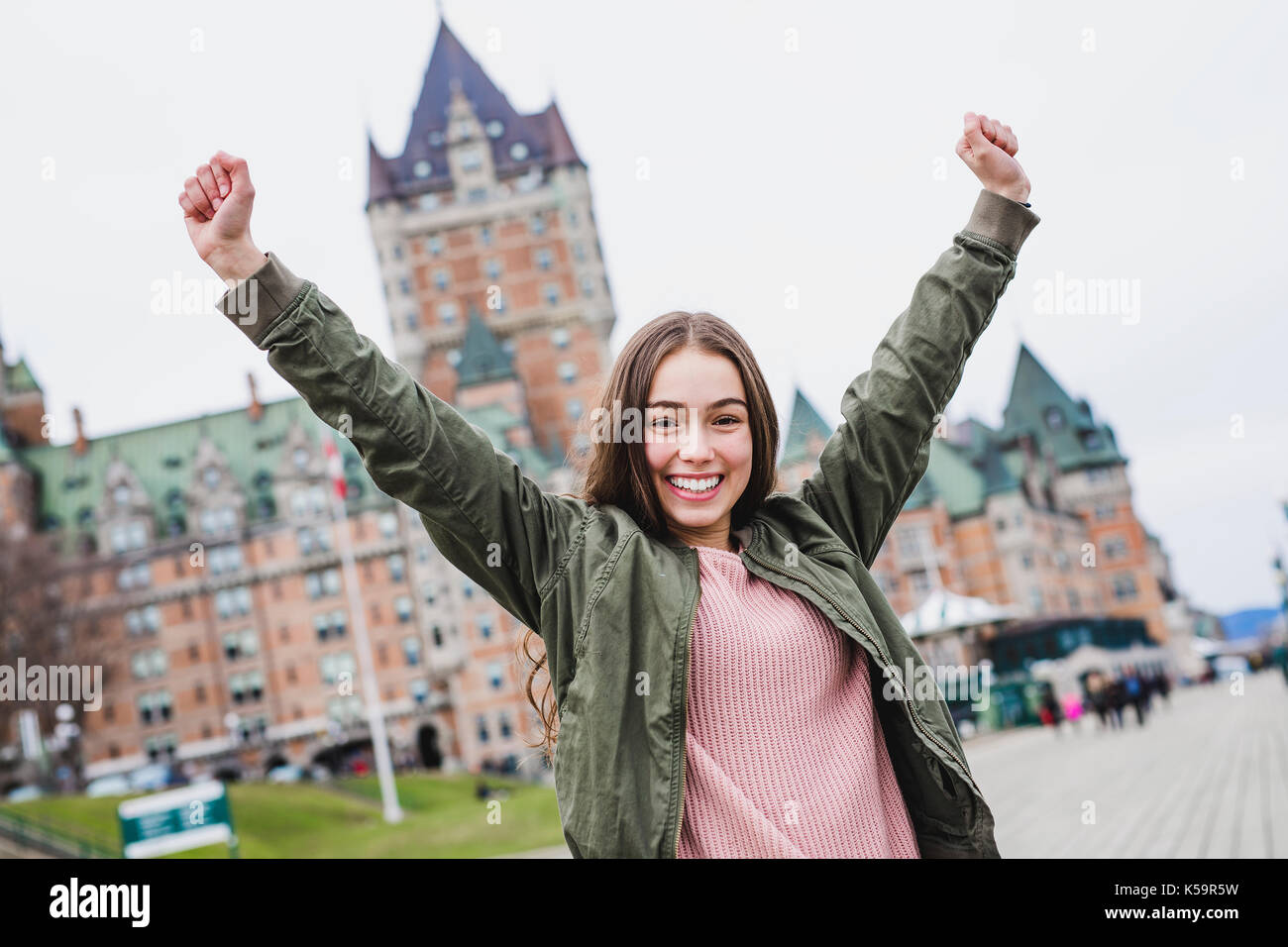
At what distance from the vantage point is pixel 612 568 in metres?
1.87

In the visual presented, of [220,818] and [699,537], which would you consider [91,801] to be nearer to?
[220,818]

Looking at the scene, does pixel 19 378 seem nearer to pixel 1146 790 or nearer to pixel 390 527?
pixel 390 527

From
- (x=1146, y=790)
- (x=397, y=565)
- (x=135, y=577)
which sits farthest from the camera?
(x=135, y=577)

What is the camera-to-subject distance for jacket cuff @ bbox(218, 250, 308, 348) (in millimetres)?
1772

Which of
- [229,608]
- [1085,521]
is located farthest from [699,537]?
[1085,521]

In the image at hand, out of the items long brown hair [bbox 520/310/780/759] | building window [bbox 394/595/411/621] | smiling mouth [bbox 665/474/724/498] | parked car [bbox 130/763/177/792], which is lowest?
parked car [bbox 130/763/177/792]

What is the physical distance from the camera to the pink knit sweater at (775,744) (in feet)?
5.92

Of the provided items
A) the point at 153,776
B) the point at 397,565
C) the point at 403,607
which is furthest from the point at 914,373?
the point at 397,565

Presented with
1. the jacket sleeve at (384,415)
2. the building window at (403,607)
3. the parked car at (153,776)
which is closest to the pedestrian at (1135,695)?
the jacket sleeve at (384,415)

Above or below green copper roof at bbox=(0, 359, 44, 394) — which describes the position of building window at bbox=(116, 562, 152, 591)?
below

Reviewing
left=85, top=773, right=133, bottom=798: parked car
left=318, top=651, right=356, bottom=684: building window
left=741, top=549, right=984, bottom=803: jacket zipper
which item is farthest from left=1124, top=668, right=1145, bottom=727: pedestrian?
left=318, top=651, right=356, bottom=684: building window

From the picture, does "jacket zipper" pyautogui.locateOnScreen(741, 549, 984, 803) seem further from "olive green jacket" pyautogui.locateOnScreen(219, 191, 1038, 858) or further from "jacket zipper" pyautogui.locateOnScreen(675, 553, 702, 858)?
"jacket zipper" pyautogui.locateOnScreen(675, 553, 702, 858)

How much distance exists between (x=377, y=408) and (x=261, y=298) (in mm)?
234

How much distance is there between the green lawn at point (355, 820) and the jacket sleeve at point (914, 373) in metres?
18.2
